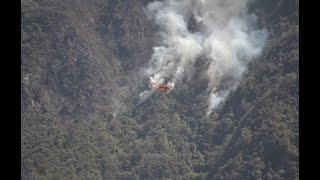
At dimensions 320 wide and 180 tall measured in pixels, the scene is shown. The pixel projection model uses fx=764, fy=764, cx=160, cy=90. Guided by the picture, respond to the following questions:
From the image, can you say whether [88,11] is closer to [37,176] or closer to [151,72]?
[151,72]

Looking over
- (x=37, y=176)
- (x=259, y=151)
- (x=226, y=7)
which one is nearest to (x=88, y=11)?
(x=226, y=7)

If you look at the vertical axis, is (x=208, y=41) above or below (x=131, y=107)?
above

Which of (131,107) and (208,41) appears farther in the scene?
(208,41)

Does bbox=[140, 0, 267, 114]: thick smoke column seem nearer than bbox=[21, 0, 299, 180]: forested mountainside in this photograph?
No

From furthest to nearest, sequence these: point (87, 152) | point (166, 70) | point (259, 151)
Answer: point (166, 70), point (87, 152), point (259, 151)
